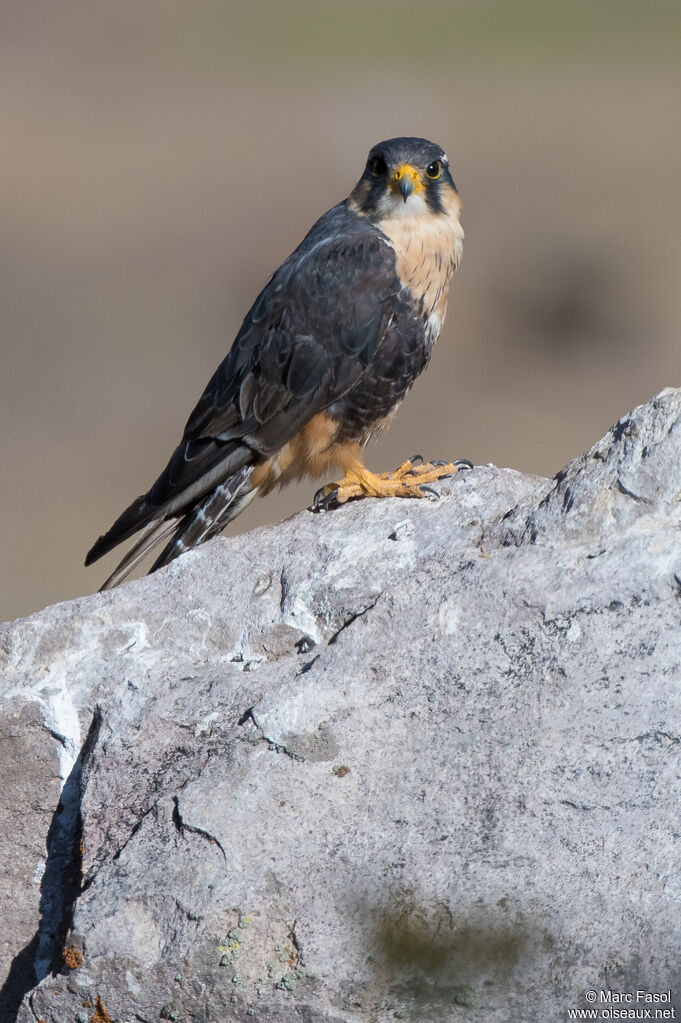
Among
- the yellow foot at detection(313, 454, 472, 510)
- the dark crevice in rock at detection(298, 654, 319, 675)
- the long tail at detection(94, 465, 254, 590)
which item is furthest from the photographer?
the long tail at detection(94, 465, 254, 590)

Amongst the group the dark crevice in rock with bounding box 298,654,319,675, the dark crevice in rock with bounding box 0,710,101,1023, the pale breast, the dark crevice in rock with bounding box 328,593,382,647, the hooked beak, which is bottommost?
the dark crevice in rock with bounding box 0,710,101,1023

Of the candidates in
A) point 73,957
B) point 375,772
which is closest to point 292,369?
point 375,772

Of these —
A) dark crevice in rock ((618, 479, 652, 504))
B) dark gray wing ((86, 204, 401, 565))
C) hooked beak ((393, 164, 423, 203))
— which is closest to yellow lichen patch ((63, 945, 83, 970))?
dark crevice in rock ((618, 479, 652, 504))

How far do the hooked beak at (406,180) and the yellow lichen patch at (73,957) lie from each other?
131 inches

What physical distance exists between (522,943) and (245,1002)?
579 mm

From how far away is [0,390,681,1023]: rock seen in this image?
2342 millimetres

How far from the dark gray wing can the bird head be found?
226 millimetres

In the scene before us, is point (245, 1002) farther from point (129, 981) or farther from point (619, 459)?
point (619, 459)

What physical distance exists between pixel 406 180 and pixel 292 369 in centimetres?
93

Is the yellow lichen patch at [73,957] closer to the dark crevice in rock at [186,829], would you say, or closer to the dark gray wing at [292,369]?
the dark crevice in rock at [186,829]

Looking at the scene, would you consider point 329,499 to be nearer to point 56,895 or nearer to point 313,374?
point 313,374

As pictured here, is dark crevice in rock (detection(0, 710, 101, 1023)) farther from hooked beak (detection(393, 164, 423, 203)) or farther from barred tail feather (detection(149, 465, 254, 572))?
hooked beak (detection(393, 164, 423, 203))

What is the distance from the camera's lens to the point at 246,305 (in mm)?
14656

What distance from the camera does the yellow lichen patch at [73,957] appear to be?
2.37 metres
